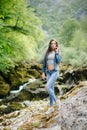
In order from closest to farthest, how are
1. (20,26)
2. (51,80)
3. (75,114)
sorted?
(75,114) < (51,80) < (20,26)

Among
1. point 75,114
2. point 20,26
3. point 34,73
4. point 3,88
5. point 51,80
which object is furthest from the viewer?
point 34,73

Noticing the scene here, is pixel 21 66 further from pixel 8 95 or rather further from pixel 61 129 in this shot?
pixel 61 129

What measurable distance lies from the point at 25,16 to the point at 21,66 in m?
10.5

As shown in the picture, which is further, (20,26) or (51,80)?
(20,26)

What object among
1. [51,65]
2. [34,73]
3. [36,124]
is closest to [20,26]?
[34,73]

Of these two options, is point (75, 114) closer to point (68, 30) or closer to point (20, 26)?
point (20, 26)

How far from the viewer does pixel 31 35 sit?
83.6ft

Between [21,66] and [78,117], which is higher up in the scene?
[78,117]

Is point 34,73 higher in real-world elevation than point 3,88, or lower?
lower

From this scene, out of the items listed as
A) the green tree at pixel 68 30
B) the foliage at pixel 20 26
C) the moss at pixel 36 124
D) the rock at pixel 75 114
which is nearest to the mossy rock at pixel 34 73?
the foliage at pixel 20 26

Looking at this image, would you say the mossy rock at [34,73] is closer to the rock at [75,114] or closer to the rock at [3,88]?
the rock at [3,88]

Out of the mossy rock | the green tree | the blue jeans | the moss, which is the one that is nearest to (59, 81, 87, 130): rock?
the moss

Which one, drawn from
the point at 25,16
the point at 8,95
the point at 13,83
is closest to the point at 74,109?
the point at 25,16

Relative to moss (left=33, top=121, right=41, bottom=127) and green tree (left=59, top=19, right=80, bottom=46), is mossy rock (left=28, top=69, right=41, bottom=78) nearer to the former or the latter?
moss (left=33, top=121, right=41, bottom=127)
